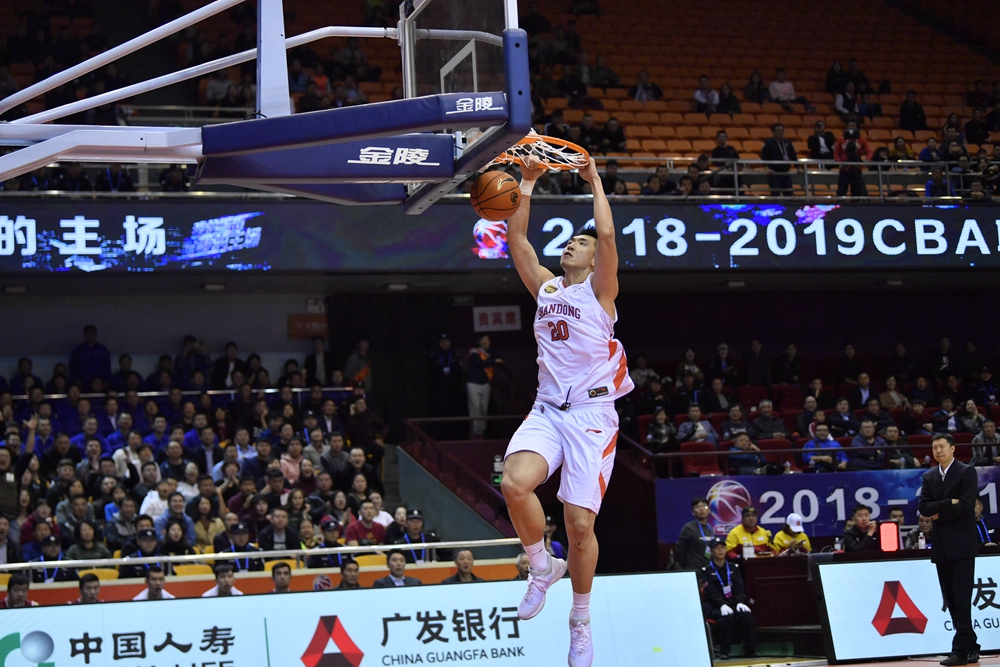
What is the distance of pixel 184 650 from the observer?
887 centimetres

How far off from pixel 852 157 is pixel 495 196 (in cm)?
1299

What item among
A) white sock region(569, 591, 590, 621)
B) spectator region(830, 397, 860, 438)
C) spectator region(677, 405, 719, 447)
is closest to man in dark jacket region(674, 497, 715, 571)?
spectator region(677, 405, 719, 447)

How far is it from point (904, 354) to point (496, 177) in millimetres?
14677

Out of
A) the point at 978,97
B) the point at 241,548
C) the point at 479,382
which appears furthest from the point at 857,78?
the point at 241,548

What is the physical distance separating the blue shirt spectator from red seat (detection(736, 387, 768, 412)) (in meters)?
9.18

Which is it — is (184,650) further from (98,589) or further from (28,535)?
(28,535)

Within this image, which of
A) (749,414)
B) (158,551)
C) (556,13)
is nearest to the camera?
(158,551)

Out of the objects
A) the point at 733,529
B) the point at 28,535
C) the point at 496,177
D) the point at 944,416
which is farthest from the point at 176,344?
the point at 496,177

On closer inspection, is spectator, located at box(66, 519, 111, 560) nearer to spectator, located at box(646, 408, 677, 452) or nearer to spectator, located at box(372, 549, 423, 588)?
spectator, located at box(372, 549, 423, 588)

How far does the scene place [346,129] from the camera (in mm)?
5328

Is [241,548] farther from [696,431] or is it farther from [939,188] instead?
[939,188]

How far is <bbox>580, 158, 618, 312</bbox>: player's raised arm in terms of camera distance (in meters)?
6.43

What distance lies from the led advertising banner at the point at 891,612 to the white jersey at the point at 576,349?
4.35 meters

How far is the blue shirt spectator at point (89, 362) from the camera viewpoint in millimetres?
16969
